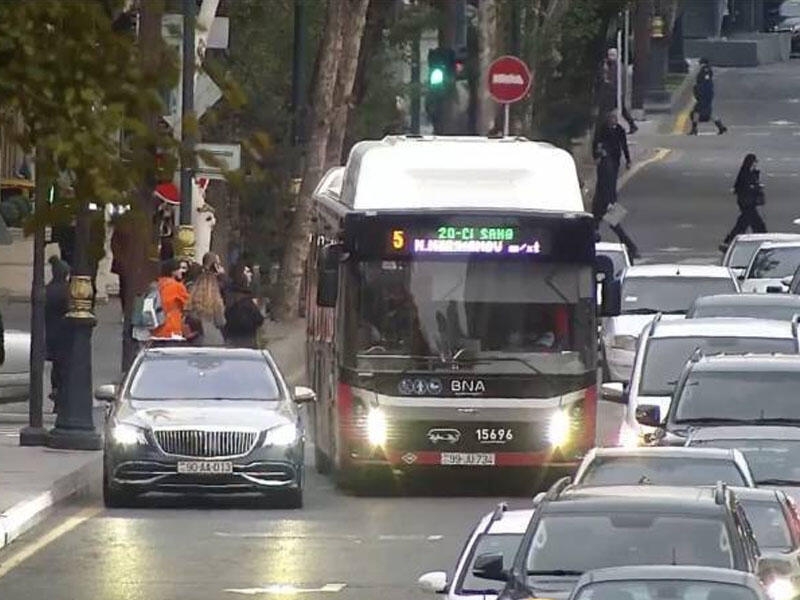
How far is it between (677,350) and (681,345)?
16cm

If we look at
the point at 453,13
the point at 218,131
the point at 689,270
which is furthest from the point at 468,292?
the point at 453,13

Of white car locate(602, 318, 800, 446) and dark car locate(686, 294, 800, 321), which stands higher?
white car locate(602, 318, 800, 446)

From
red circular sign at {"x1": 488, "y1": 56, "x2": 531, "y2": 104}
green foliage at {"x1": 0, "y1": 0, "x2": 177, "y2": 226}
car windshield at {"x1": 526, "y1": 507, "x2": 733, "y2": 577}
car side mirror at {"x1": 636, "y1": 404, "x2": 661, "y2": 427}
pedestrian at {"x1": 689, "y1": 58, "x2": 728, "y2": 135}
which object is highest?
green foliage at {"x1": 0, "y1": 0, "x2": 177, "y2": 226}

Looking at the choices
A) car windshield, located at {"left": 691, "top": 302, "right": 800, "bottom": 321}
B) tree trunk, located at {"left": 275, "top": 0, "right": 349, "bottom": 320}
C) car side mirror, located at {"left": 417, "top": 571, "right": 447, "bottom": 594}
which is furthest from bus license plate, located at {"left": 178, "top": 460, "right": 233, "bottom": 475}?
tree trunk, located at {"left": 275, "top": 0, "right": 349, "bottom": 320}

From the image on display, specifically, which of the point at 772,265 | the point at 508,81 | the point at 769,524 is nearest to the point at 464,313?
the point at 769,524

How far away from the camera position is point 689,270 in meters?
37.8

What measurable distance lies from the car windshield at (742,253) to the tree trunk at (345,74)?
724 centimetres

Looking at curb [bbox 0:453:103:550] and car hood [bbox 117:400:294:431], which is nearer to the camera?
curb [bbox 0:453:103:550]

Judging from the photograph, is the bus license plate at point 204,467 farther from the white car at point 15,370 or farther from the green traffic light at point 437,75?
the green traffic light at point 437,75

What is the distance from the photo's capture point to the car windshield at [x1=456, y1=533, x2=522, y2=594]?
14508 millimetres

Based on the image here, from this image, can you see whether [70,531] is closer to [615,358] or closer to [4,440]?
[4,440]

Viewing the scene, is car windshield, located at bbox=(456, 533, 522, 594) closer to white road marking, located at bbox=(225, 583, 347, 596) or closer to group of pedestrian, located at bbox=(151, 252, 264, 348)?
white road marking, located at bbox=(225, 583, 347, 596)

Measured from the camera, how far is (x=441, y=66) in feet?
143

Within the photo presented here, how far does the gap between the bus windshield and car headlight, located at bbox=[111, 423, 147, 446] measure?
6.57ft
